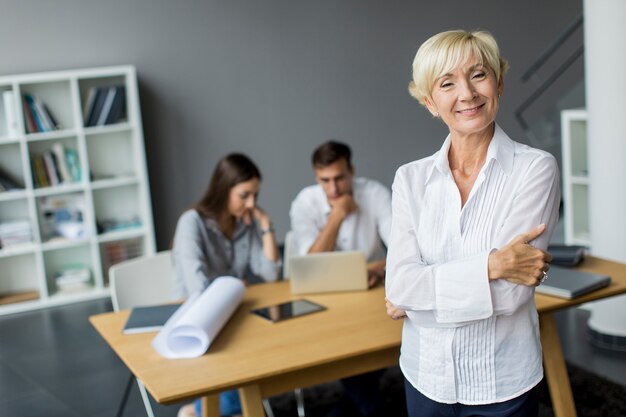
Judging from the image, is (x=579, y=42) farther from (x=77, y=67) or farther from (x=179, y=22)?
(x=77, y=67)

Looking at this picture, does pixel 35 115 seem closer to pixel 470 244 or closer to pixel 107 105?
pixel 107 105

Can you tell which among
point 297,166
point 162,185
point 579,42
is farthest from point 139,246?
point 579,42

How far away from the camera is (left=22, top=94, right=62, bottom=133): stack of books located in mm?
5996

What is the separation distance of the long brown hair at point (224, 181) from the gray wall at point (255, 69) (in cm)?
332

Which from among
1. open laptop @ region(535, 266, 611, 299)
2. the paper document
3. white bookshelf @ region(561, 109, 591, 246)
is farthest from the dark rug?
white bookshelf @ region(561, 109, 591, 246)

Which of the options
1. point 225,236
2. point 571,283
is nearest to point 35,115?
point 225,236

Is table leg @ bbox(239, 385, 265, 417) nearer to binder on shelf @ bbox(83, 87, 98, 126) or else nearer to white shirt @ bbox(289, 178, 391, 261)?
white shirt @ bbox(289, 178, 391, 261)

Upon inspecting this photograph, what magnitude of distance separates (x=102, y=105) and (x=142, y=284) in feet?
10.4

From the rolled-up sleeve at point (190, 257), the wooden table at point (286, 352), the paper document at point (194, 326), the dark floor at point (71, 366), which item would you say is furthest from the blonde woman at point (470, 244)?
the dark floor at point (71, 366)

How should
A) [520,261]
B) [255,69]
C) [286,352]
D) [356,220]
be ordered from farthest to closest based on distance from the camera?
[255,69], [356,220], [286,352], [520,261]

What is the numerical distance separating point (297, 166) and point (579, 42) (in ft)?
11.3

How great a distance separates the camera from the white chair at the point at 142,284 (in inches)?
127

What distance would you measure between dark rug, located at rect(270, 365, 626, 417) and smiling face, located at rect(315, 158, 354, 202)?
36.3 inches

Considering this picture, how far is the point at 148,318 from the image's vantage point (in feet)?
9.26
